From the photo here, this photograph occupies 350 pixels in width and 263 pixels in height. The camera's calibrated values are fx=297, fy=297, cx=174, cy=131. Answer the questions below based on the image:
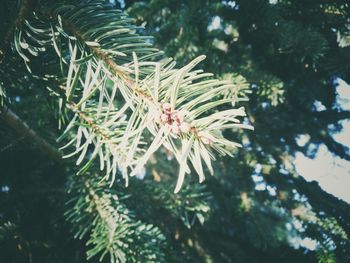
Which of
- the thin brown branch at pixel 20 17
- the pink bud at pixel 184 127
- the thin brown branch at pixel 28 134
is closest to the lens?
the pink bud at pixel 184 127

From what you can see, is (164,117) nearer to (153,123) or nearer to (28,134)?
(153,123)

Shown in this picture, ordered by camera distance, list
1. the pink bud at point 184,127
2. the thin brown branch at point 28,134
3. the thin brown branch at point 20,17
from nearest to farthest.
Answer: the pink bud at point 184,127 → the thin brown branch at point 20,17 → the thin brown branch at point 28,134

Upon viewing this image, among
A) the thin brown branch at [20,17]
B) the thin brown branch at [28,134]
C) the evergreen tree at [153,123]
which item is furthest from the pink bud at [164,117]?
the thin brown branch at [28,134]

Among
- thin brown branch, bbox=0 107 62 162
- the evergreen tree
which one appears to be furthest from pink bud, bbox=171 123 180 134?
thin brown branch, bbox=0 107 62 162

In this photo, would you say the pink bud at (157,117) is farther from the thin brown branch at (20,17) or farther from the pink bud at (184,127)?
the thin brown branch at (20,17)

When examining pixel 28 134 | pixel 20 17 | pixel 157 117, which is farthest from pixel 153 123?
pixel 28 134

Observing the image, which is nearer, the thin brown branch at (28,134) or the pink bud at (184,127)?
the pink bud at (184,127)

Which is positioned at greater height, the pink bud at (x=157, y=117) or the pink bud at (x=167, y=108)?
the pink bud at (x=167, y=108)

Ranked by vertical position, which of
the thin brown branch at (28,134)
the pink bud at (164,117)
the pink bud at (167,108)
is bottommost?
the pink bud at (164,117)

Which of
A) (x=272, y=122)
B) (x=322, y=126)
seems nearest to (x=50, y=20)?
(x=272, y=122)

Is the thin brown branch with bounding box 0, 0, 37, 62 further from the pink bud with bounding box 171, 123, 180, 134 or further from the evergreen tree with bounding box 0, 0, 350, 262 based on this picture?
the pink bud with bounding box 171, 123, 180, 134
